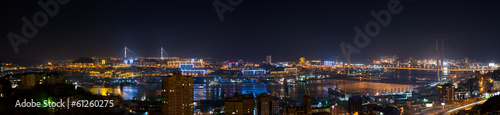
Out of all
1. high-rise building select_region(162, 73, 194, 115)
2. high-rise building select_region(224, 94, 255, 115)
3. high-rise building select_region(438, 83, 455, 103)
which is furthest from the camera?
high-rise building select_region(438, 83, 455, 103)

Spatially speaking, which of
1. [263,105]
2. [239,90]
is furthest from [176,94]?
[239,90]

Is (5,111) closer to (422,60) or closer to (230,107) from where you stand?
(230,107)

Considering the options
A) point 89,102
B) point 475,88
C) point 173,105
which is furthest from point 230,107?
point 475,88

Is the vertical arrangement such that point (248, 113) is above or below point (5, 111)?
below

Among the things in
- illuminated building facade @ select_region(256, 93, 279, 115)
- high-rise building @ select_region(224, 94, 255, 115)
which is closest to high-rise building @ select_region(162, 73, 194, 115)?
high-rise building @ select_region(224, 94, 255, 115)

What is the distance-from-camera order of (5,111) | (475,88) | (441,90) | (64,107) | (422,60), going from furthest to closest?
(422,60) → (475,88) → (441,90) → (64,107) → (5,111)

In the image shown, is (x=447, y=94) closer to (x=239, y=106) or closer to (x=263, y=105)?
(x=263, y=105)

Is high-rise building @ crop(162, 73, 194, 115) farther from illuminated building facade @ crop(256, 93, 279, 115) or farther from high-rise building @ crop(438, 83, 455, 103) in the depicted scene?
high-rise building @ crop(438, 83, 455, 103)
